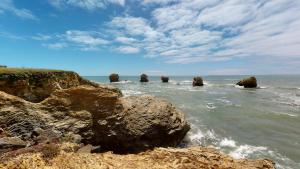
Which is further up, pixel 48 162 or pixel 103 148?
pixel 48 162

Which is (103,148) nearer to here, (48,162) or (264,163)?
(48,162)

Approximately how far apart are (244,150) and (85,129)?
8.54 meters

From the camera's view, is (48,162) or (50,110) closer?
(48,162)

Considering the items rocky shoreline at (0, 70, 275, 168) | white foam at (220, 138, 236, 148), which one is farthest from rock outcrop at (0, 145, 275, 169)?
white foam at (220, 138, 236, 148)

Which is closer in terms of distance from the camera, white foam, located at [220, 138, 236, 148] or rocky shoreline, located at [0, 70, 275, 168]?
rocky shoreline, located at [0, 70, 275, 168]

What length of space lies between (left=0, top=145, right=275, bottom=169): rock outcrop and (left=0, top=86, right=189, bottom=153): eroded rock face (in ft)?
10.6

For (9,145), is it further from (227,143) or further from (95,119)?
(227,143)

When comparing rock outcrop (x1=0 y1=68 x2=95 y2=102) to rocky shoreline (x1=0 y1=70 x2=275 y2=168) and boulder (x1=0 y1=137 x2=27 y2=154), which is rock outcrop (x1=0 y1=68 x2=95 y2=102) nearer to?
rocky shoreline (x1=0 y1=70 x2=275 y2=168)

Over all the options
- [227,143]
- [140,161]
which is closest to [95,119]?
[140,161]

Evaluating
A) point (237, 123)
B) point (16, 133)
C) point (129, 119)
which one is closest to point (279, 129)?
point (237, 123)

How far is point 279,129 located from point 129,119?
12.5 m

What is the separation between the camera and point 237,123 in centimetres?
2066

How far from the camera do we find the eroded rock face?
→ 10.0 meters

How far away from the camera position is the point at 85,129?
11117 millimetres
